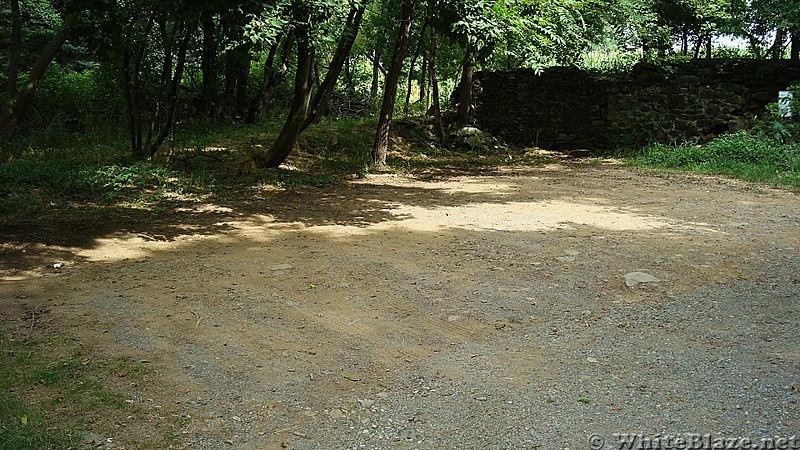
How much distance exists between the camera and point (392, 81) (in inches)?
440

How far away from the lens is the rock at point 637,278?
15.8ft

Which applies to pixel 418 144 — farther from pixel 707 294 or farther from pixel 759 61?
pixel 707 294

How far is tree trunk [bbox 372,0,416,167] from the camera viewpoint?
35.6ft

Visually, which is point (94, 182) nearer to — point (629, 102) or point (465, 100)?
point (465, 100)

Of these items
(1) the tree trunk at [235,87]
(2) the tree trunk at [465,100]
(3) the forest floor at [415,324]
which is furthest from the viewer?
(2) the tree trunk at [465,100]

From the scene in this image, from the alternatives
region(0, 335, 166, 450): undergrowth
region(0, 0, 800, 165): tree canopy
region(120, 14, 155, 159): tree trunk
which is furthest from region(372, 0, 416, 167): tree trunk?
region(0, 335, 166, 450): undergrowth

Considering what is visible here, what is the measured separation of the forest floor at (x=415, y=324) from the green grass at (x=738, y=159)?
2851 millimetres

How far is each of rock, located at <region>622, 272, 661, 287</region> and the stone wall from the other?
981 centimetres

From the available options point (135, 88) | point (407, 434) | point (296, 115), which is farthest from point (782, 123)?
point (407, 434)

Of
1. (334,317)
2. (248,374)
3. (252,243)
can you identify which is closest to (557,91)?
(252,243)

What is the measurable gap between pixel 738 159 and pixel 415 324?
31.2 feet

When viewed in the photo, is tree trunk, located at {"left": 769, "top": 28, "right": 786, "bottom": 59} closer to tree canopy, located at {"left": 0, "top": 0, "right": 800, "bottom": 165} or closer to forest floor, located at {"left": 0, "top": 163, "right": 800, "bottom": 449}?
tree canopy, located at {"left": 0, "top": 0, "right": 800, "bottom": 165}

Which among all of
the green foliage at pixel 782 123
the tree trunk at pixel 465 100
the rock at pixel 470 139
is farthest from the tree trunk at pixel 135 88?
the green foliage at pixel 782 123

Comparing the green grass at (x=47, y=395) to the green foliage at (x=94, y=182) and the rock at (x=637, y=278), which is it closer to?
the rock at (x=637, y=278)
